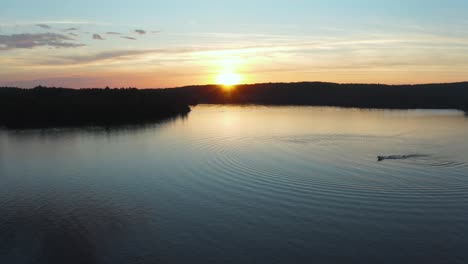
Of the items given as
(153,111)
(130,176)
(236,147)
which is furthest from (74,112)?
(130,176)

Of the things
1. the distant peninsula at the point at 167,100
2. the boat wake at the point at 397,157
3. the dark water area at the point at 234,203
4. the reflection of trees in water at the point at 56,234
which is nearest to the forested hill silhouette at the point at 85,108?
the distant peninsula at the point at 167,100

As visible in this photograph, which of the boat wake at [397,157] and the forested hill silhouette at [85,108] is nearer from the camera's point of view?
the boat wake at [397,157]

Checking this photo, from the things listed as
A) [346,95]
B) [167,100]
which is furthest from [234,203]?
[346,95]

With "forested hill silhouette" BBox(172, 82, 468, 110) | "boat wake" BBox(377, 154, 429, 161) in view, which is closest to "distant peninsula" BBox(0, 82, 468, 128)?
"forested hill silhouette" BBox(172, 82, 468, 110)

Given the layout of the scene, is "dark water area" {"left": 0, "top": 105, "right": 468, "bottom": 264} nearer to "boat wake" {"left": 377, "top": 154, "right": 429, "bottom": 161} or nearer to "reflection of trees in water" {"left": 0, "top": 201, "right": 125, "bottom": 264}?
"reflection of trees in water" {"left": 0, "top": 201, "right": 125, "bottom": 264}

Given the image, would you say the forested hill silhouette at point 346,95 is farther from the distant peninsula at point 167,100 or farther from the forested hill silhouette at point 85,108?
the forested hill silhouette at point 85,108

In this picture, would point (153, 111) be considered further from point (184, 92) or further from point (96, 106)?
point (184, 92)
